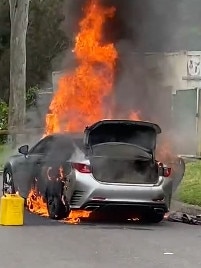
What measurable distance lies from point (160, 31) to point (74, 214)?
5.95m

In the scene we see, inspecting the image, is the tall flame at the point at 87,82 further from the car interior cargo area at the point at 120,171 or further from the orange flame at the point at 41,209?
the car interior cargo area at the point at 120,171

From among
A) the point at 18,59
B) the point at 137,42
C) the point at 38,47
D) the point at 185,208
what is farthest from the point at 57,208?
the point at 38,47

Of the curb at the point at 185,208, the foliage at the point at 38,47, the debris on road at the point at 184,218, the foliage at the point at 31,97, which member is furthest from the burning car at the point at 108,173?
the foliage at the point at 38,47

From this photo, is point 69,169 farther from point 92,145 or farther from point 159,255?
point 159,255

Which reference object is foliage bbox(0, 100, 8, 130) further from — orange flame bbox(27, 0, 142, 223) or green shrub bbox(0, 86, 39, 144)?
orange flame bbox(27, 0, 142, 223)

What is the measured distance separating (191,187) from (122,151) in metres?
4.06

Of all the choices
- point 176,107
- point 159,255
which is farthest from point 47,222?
point 176,107

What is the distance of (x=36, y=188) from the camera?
13133mm

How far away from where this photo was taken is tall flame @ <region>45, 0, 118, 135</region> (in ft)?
48.6

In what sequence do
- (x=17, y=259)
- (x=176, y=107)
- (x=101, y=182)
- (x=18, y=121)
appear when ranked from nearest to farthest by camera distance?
(x=17, y=259) → (x=101, y=182) → (x=176, y=107) → (x=18, y=121)

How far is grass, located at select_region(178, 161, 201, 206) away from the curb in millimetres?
150

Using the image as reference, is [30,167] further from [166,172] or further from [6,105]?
[6,105]

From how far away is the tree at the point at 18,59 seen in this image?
26.4 m

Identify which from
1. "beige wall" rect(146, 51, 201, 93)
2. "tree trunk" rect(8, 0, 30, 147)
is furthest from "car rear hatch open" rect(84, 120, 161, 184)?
"tree trunk" rect(8, 0, 30, 147)
